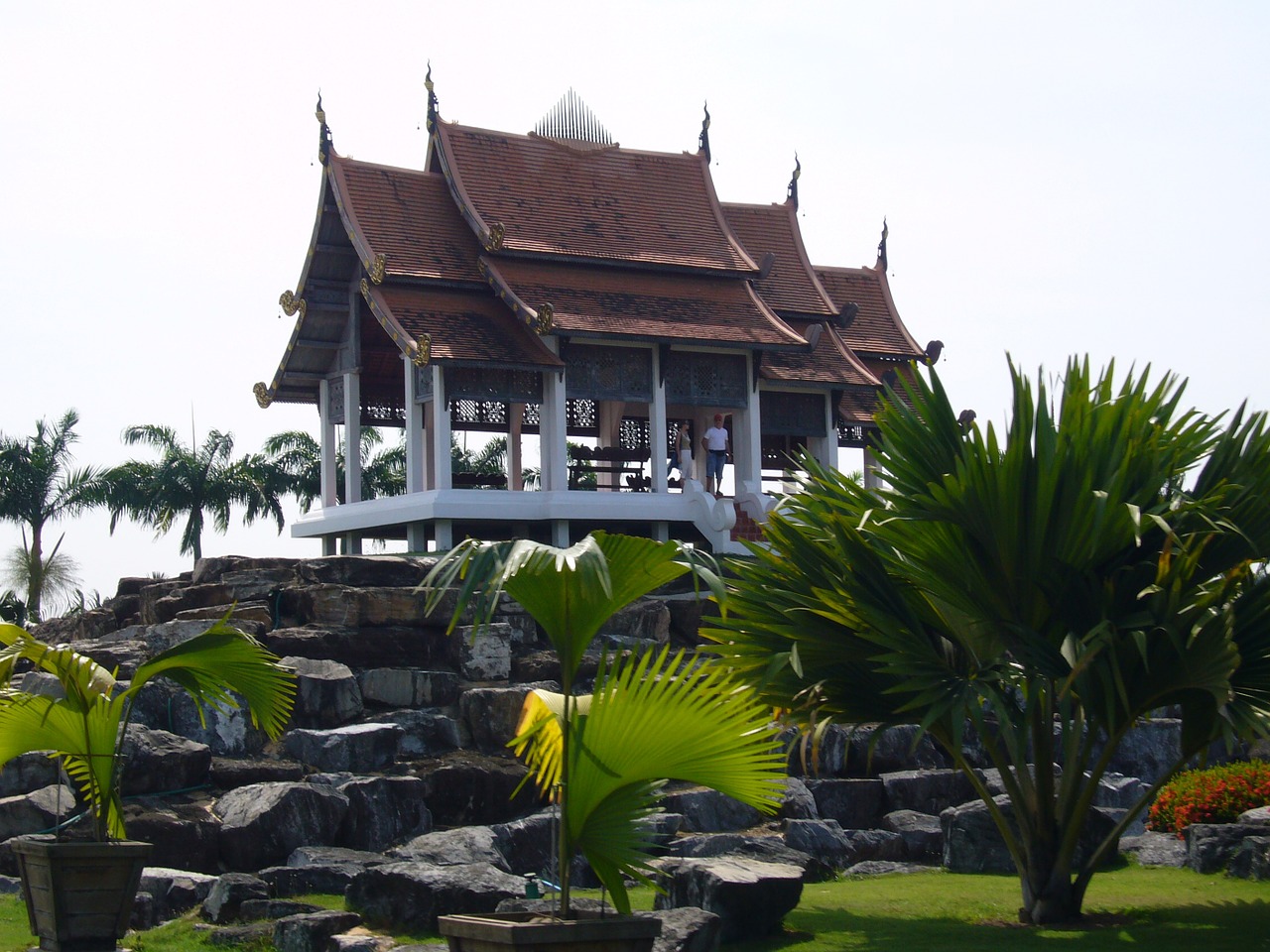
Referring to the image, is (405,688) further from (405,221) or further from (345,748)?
(405,221)

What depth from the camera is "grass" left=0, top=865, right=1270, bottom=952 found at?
9430 millimetres

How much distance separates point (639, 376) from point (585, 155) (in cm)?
469

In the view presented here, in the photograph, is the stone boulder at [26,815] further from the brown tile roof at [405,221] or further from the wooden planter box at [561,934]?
the brown tile roof at [405,221]

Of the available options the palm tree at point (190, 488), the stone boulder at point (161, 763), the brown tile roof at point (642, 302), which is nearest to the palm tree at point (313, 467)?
the palm tree at point (190, 488)

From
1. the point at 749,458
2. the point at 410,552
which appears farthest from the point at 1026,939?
the point at 749,458

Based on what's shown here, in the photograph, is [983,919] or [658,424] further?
[658,424]

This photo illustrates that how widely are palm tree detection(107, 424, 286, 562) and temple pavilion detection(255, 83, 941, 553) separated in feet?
22.9

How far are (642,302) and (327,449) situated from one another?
5.65m

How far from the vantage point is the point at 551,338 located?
78.6 ft

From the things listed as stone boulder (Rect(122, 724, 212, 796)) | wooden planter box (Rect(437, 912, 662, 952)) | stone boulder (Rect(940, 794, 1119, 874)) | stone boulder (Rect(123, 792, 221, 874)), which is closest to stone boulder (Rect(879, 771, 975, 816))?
stone boulder (Rect(940, 794, 1119, 874))

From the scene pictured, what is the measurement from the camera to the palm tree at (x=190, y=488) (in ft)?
109

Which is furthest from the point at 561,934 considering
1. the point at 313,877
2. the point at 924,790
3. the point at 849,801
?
the point at 924,790

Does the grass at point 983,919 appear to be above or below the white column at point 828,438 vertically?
below

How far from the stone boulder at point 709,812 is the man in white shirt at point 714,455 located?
34.2 feet
